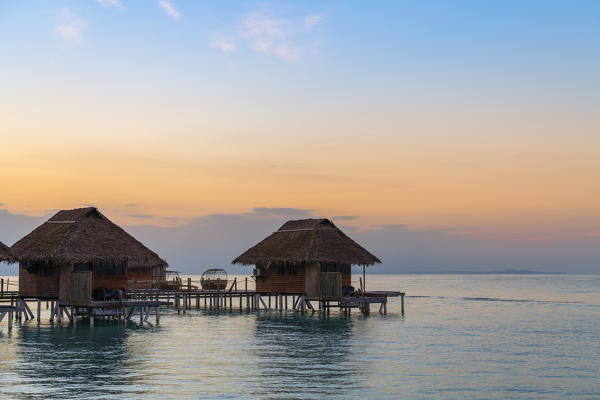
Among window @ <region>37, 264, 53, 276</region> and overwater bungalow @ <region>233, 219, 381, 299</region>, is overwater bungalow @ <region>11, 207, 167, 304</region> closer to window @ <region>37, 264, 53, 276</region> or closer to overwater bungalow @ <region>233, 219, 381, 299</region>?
window @ <region>37, 264, 53, 276</region>

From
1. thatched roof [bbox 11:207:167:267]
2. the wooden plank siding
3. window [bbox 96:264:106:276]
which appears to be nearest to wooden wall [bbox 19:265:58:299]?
thatched roof [bbox 11:207:167:267]

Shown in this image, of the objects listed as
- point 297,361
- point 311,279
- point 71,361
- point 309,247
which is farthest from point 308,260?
point 71,361

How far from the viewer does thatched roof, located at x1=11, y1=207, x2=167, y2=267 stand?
36.9 metres

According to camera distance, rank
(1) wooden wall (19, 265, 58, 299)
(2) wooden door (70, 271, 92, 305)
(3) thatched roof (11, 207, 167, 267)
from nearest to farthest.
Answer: (2) wooden door (70, 271, 92, 305)
(3) thatched roof (11, 207, 167, 267)
(1) wooden wall (19, 265, 58, 299)

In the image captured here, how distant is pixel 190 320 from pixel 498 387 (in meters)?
25.1

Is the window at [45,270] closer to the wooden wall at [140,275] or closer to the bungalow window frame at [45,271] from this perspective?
the bungalow window frame at [45,271]

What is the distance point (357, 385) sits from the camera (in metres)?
20.6

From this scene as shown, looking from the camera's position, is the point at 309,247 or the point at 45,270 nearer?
the point at 45,270

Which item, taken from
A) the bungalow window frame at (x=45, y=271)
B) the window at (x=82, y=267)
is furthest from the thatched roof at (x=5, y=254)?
the bungalow window frame at (x=45, y=271)

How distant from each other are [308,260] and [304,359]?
1994cm

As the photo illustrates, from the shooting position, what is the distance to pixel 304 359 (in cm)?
2536

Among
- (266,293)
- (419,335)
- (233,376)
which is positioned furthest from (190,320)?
(233,376)

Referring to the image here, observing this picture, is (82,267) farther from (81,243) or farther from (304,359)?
(304,359)

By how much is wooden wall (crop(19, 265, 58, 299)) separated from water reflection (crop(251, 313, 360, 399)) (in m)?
10.7
